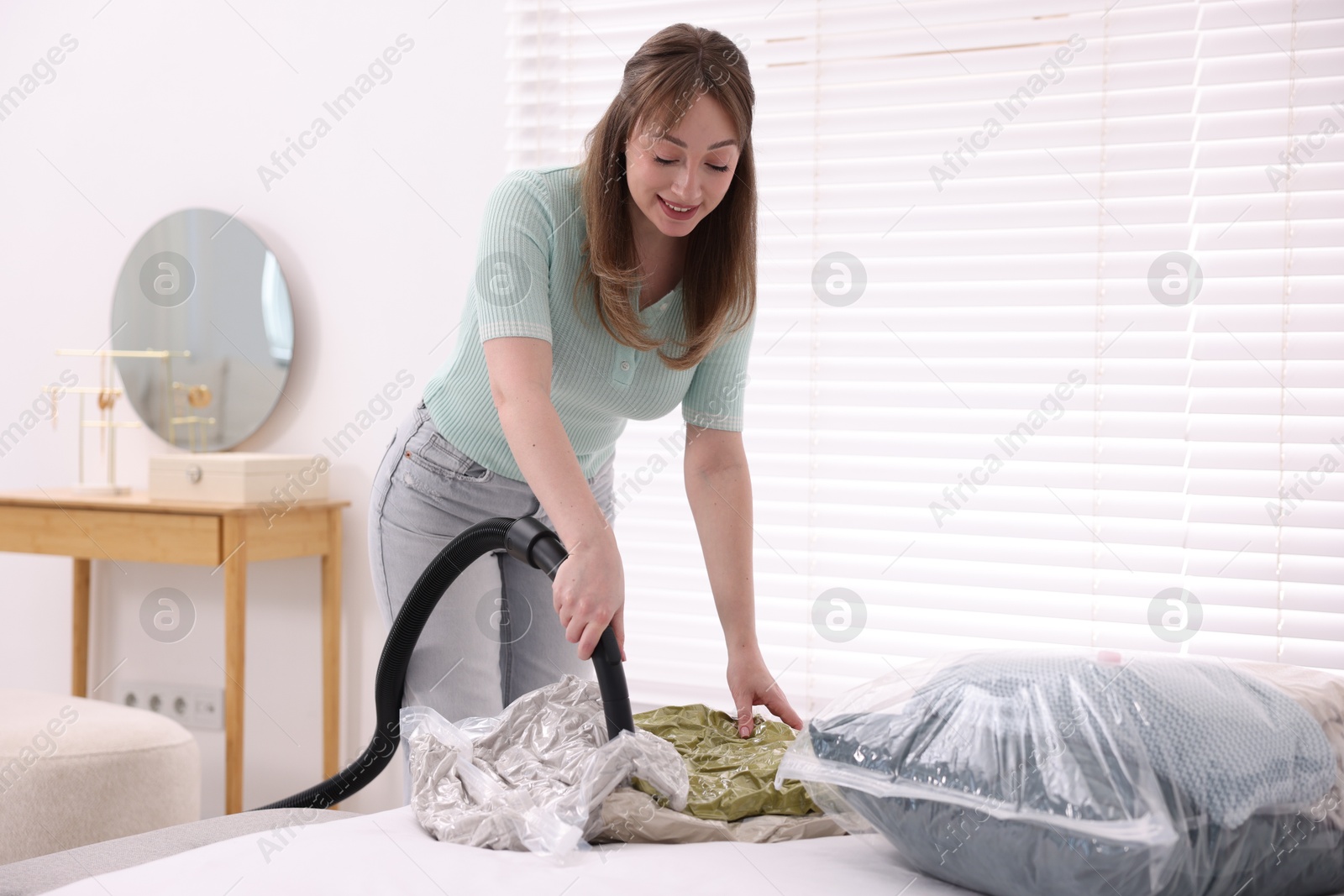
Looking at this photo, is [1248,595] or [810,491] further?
[810,491]

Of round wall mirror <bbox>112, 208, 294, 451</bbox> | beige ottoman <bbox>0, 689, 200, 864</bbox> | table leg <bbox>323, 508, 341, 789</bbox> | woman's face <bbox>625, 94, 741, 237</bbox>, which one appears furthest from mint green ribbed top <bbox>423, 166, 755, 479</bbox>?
round wall mirror <bbox>112, 208, 294, 451</bbox>

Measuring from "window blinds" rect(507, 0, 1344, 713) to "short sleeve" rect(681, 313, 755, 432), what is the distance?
810 mm

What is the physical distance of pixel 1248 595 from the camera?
1.99 meters

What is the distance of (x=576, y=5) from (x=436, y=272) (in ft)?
2.30

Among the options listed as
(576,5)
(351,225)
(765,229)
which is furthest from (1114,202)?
(351,225)

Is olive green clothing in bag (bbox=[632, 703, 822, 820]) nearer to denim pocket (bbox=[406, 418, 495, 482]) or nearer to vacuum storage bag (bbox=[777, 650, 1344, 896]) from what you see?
vacuum storage bag (bbox=[777, 650, 1344, 896])

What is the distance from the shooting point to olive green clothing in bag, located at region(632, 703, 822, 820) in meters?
0.94

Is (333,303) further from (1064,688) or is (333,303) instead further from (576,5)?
(1064,688)

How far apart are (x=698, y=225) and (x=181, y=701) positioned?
227 cm

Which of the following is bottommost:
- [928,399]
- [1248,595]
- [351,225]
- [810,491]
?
[1248,595]

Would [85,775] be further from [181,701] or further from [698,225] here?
[698,225]

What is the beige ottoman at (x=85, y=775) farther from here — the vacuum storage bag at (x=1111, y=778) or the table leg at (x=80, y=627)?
the vacuum storage bag at (x=1111, y=778)

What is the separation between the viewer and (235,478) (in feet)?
8.04

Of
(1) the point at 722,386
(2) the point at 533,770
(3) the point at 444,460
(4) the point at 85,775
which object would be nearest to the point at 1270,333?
(1) the point at 722,386
